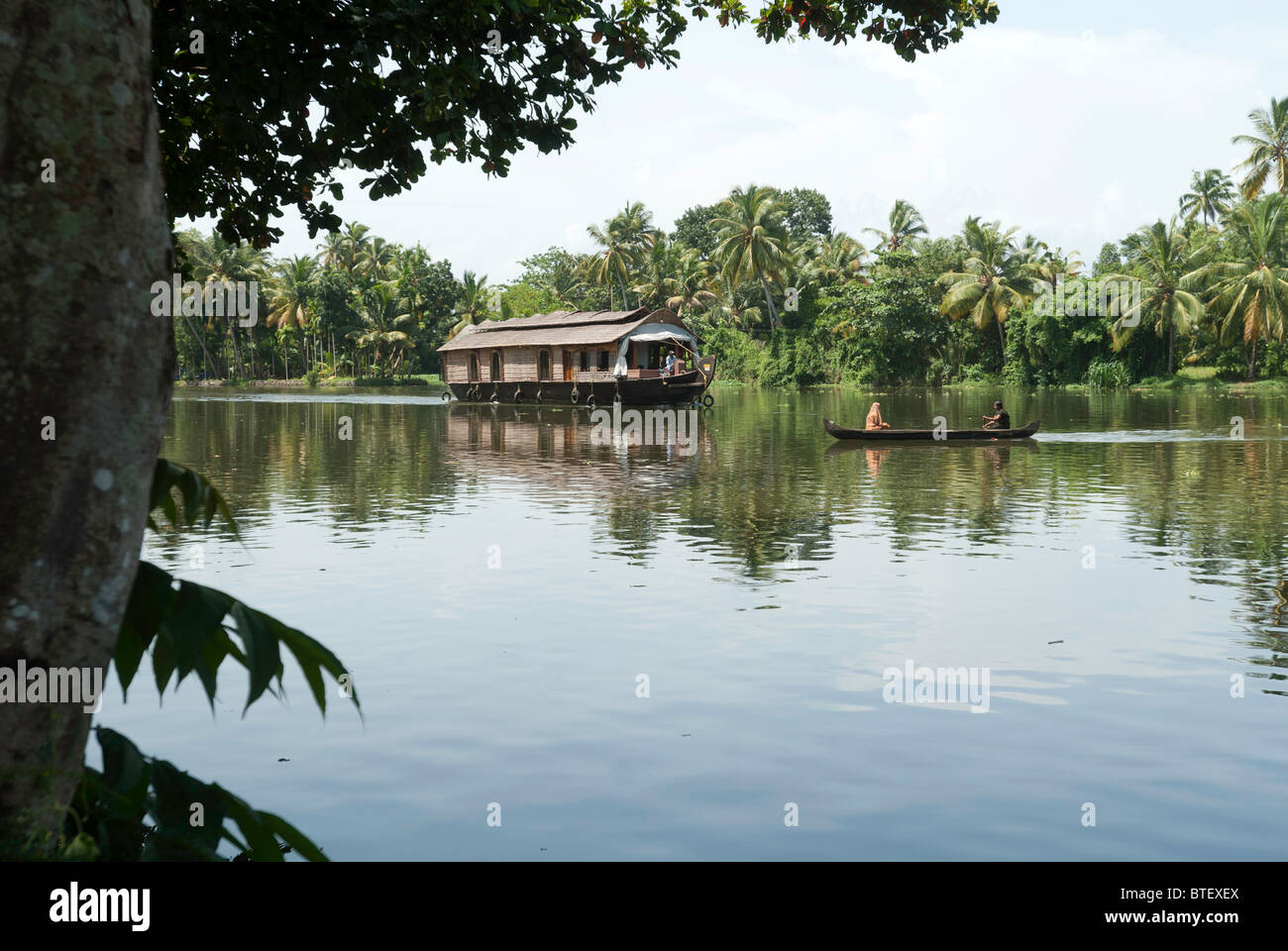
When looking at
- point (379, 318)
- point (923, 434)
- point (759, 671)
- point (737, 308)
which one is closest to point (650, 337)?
point (923, 434)

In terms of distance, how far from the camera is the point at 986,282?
6944cm

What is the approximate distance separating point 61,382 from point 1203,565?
40.6 ft

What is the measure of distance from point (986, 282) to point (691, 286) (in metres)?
20.4

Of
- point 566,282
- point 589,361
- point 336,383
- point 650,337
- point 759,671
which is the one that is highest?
point 566,282

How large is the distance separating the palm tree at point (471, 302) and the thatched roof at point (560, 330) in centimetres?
2780

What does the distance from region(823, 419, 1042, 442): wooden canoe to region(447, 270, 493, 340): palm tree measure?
63536mm

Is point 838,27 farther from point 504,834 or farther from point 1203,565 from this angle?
point 1203,565

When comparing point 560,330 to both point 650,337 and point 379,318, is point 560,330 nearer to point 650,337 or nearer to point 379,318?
point 650,337

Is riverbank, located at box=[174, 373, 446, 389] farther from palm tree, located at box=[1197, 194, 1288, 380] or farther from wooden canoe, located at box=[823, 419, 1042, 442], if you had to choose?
wooden canoe, located at box=[823, 419, 1042, 442]

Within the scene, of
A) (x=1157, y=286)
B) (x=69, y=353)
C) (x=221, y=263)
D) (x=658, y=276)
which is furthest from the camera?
(x=221, y=263)

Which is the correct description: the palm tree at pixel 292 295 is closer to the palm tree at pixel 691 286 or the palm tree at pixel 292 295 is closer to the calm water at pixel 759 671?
the palm tree at pixel 691 286

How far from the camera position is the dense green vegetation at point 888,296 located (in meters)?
64.0
